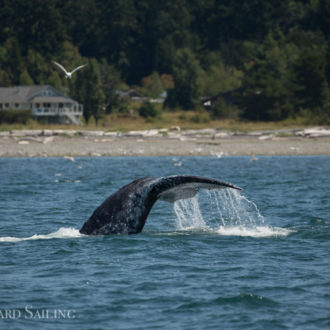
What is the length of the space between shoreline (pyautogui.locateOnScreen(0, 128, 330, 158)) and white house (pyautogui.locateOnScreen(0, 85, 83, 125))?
1922cm

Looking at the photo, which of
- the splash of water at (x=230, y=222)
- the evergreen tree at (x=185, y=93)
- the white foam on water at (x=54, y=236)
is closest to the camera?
the white foam on water at (x=54, y=236)

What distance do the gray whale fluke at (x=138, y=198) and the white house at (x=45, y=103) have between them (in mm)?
72681

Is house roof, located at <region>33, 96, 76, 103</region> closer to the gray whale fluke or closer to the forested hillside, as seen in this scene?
the forested hillside

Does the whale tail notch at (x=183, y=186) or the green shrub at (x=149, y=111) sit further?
the green shrub at (x=149, y=111)

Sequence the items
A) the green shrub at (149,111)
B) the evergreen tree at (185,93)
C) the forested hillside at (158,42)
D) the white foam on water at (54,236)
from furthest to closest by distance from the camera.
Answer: the forested hillside at (158,42) < the evergreen tree at (185,93) < the green shrub at (149,111) < the white foam on water at (54,236)

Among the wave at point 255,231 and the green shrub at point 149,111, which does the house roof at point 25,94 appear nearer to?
the green shrub at point 149,111

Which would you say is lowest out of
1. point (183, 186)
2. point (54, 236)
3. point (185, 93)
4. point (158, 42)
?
point (54, 236)

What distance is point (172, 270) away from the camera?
12.8 meters

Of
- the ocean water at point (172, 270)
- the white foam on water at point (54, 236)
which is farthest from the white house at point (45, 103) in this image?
the white foam on water at point (54, 236)

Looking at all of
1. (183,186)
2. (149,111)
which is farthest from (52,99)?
(183,186)

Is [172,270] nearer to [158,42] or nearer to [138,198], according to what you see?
[138,198]

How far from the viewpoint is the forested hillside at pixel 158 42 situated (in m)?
95.4

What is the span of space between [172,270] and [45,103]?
78.6 metres

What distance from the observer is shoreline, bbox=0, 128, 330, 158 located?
53312 mm
